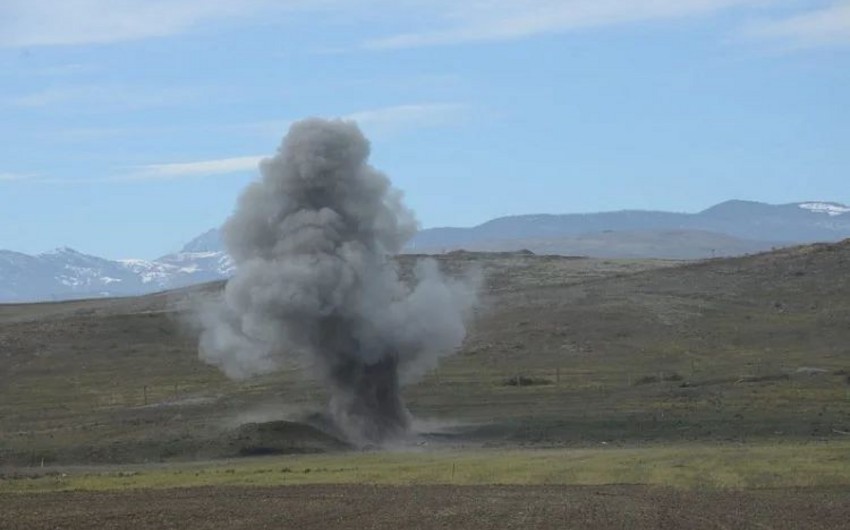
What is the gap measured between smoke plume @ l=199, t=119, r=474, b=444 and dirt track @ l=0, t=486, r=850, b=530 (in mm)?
22745

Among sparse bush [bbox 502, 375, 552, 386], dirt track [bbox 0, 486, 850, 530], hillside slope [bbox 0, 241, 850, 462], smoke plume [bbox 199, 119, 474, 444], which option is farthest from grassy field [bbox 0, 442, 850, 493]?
sparse bush [bbox 502, 375, 552, 386]

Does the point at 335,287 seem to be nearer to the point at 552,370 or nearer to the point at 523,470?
the point at 523,470

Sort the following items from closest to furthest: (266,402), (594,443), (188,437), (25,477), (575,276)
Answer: (25,477), (594,443), (188,437), (266,402), (575,276)

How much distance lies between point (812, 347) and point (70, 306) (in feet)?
348

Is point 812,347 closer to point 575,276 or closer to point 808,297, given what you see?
point 808,297

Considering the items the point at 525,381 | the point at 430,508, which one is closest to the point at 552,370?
the point at 525,381

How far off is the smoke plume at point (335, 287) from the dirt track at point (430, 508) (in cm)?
2275

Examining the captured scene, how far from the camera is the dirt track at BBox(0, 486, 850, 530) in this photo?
44.1m

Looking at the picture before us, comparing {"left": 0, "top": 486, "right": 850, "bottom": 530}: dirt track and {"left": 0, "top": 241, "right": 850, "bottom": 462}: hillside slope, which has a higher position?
{"left": 0, "top": 241, "right": 850, "bottom": 462}: hillside slope

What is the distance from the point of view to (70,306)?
18525cm

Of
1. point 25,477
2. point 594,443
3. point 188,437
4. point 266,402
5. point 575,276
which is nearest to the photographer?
point 25,477

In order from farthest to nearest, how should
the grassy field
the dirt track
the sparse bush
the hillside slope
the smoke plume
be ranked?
the sparse bush → the smoke plume → the hillside slope → the grassy field → the dirt track

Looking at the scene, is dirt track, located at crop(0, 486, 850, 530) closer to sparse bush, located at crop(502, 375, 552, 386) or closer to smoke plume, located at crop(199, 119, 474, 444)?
smoke plume, located at crop(199, 119, 474, 444)

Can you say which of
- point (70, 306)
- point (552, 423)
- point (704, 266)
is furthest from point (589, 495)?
point (70, 306)
